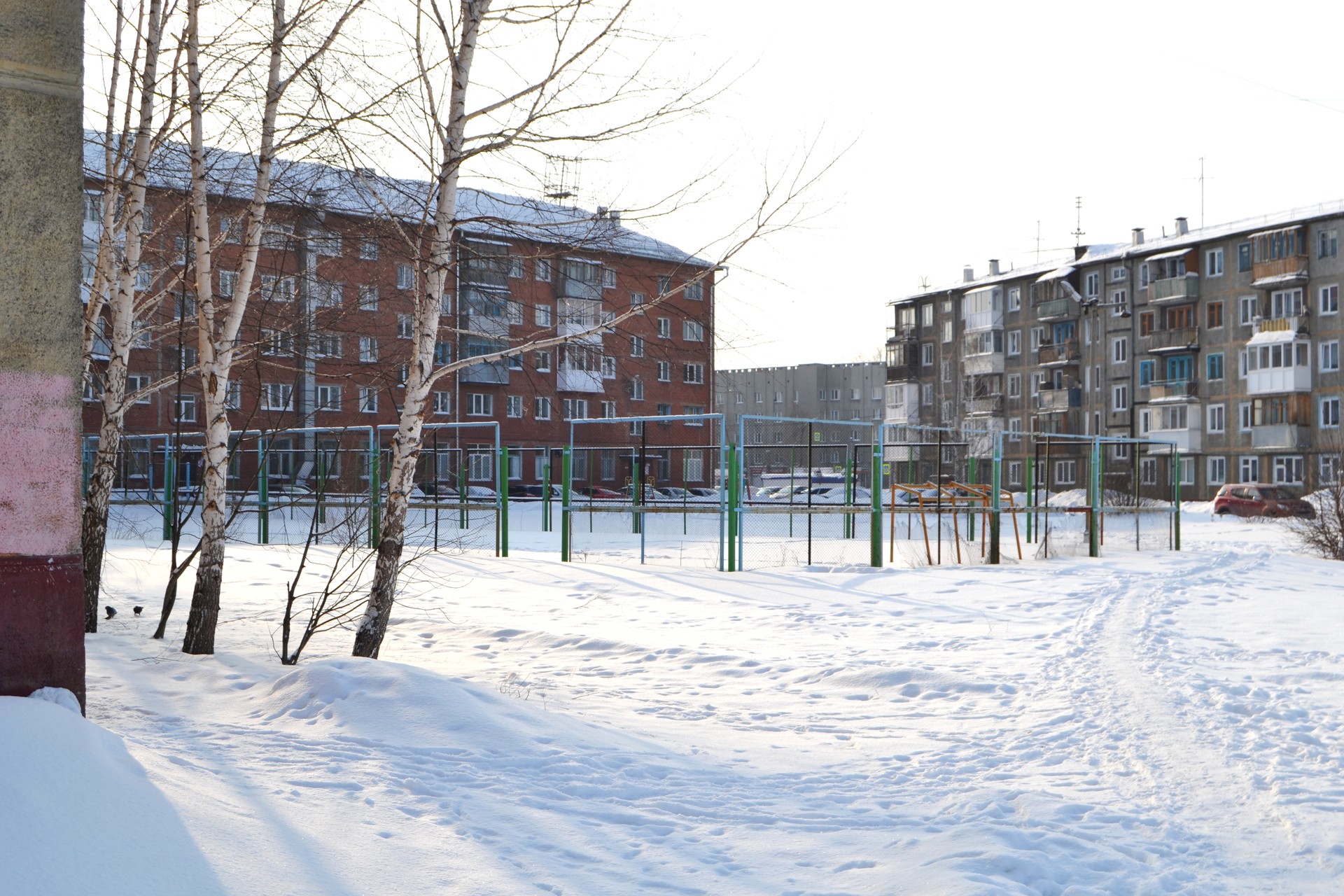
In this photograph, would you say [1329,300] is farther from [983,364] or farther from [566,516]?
[566,516]

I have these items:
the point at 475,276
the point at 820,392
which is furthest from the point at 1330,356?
the point at 820,392

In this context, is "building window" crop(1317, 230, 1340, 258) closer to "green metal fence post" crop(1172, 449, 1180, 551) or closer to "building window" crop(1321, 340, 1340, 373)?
"building window" crop(1321, 340, 1340, 373)

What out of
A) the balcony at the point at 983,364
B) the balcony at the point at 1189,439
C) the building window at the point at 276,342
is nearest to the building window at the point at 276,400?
the building window at the point at 276,342

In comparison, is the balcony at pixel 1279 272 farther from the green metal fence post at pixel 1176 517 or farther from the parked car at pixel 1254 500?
the green metal fence post at pixel 1176 517

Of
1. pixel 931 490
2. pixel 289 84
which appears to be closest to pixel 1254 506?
pixel 931 490

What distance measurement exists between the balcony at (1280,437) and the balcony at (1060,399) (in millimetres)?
11174

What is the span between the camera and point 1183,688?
7.85m

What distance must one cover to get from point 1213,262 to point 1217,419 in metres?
7.21

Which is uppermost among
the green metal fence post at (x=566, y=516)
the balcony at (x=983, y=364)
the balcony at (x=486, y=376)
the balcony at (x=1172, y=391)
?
the balcony at (x=983, y=364)

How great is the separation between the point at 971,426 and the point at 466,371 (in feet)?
99.2

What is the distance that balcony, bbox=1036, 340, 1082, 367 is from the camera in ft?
203

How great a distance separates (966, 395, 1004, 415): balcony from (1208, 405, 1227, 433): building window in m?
14.0

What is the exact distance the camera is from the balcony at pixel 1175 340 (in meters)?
55.2

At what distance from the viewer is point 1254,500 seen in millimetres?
40156
